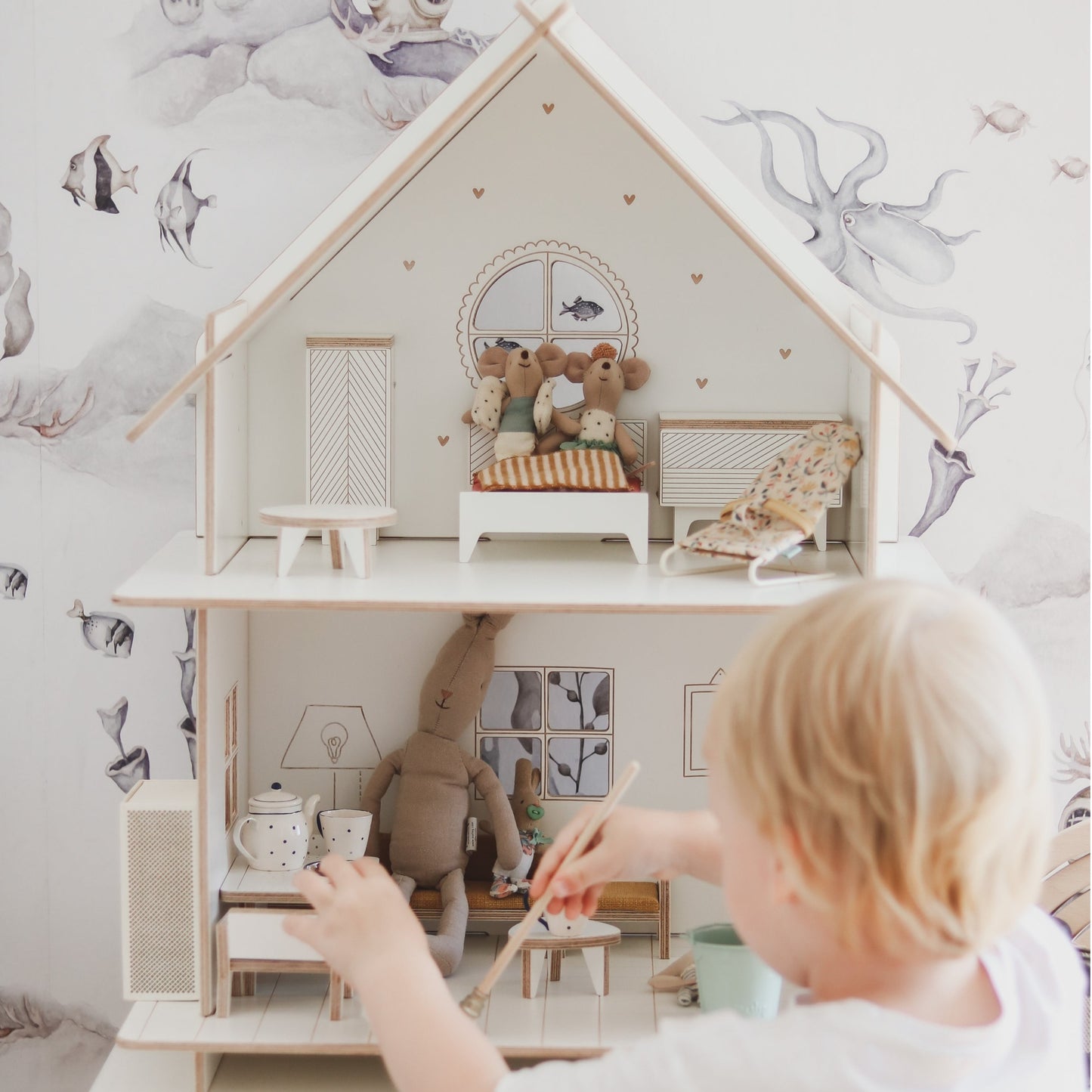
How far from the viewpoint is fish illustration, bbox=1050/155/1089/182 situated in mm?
1621

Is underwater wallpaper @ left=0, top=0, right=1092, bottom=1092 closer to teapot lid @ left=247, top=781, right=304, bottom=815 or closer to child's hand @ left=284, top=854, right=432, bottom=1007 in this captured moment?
teapot lid @ left=247, top=781, right=304, bottom=815

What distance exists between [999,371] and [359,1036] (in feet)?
3.80

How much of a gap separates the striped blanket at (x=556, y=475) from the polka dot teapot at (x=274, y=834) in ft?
1.49

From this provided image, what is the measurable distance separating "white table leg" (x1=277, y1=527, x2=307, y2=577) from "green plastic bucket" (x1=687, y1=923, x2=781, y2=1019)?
634 millimetres

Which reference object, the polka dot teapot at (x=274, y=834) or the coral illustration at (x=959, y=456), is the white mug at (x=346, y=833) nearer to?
the polka dot teapot at (x=274, y=834)

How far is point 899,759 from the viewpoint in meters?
0.60

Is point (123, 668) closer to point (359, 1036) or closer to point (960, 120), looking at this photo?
point (359, 1036)

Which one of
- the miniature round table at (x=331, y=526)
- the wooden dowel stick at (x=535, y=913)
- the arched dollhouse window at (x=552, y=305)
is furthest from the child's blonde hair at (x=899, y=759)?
the arched dollhouse window at (x=552, y=305)

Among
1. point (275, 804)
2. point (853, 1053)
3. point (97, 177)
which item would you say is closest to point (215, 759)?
point (275, 804)

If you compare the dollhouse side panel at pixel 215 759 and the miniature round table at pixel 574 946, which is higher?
the dollhouse side panel at pixel 215 759

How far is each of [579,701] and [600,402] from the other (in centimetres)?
41

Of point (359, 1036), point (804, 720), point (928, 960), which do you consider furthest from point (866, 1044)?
point (359, 1036)

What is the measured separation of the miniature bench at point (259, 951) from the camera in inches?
54.7

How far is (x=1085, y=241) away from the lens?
5.35 ft
